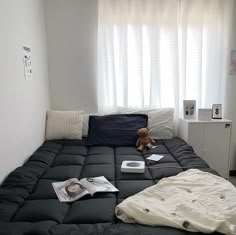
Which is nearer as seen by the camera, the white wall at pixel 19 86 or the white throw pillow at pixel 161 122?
the white wall at pixel 19 86

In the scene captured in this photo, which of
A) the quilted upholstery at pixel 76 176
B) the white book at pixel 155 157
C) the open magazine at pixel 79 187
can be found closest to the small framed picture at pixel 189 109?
the quilted upholstery at pixel 76 176

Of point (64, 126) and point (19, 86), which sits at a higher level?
point (19, 86)

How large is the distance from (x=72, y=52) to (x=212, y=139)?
6.51 feet

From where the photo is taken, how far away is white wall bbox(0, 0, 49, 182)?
181 cm

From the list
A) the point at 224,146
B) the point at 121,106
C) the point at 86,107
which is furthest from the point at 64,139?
the point at 224,146

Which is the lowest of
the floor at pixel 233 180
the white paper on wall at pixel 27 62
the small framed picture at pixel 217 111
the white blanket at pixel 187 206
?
the floor at pixel 233 180

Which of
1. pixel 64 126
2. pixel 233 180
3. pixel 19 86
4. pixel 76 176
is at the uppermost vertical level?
pixel 19 86

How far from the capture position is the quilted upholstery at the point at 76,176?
1.13 metres

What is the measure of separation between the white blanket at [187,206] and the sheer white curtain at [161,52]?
1.58 metres

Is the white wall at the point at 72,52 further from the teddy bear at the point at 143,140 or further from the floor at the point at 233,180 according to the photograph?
the floor at the point at 233,180

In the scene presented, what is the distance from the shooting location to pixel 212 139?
278 cm

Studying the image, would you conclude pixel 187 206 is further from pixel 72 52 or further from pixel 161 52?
pixel 72 52

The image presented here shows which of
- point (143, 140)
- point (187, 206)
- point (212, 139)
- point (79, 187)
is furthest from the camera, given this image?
point (212, 139)

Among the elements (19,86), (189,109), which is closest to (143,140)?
(189,109)
